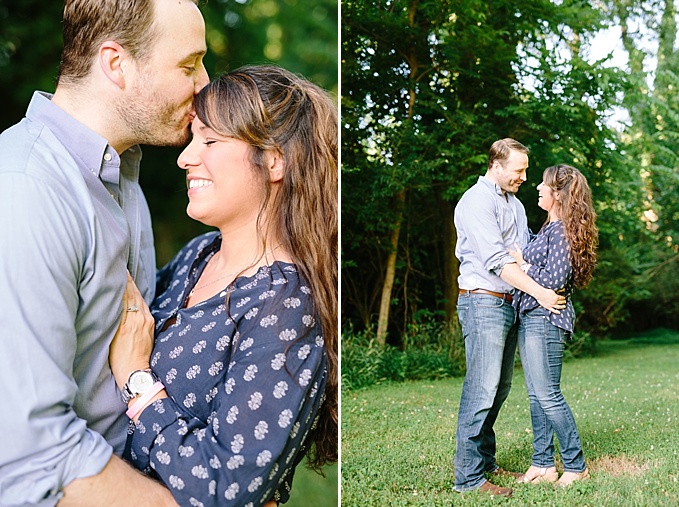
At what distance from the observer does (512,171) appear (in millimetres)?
1610

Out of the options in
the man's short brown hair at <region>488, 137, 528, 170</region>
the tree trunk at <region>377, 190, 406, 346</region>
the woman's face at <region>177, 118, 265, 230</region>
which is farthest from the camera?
the tree trunk at <region>377, 190, 406, 346</region>

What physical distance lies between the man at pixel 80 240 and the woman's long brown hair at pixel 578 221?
84 cm

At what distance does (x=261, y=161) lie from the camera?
143cm

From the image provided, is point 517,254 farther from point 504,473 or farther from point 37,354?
point 37,354

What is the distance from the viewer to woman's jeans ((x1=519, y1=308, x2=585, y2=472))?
5.03 feet

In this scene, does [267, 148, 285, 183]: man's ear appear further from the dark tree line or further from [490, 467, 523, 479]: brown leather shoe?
[490, 467, 523, 479]: brown leather shoe

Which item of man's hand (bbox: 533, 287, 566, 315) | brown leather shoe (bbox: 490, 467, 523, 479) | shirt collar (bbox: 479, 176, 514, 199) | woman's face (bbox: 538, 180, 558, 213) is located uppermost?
shirt collar (bbox: 479, 176, 514, 199)

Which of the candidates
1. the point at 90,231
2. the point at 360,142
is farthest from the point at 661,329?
the point at 90,231

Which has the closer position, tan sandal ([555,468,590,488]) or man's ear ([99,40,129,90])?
man's ear ([99,40,129,90])

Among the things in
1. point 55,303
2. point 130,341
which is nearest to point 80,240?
point 55,303

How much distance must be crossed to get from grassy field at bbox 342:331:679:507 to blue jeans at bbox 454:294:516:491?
26 mm

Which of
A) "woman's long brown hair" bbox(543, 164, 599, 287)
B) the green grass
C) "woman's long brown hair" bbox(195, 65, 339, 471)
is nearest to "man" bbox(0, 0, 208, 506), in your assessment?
"woman's long brown hair" bbox(195, 65, 339, 471)

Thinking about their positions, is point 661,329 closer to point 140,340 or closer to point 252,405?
point 252,405

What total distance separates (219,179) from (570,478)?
1.04 metres
